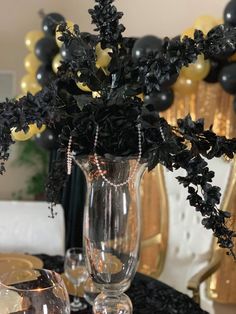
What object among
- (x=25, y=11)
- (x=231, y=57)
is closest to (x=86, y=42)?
(x=231, y=57)

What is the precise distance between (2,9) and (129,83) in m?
2.75

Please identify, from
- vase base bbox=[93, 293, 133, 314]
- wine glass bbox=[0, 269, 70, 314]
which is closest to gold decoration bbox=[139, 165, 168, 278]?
vase base bbox=[93, 293, 133, 314]

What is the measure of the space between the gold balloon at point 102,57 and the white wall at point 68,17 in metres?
2.09

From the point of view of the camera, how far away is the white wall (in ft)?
9.93

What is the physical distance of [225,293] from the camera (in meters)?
2.27

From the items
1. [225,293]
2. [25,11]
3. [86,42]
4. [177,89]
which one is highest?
[25,11]

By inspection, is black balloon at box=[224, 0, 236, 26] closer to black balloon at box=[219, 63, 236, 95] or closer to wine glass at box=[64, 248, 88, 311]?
black balloon at box=[219, 63, 236, 95]

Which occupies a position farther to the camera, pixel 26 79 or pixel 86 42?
pixel 26 79

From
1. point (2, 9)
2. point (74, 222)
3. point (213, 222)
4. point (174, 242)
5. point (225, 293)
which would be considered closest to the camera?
point (213, 222)

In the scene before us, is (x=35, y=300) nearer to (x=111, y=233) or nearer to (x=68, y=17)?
(x=111, y=233)

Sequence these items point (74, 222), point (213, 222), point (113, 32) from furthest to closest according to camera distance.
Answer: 1. point (74, 222)
2. point (113, 32)
3. point (213, 222)

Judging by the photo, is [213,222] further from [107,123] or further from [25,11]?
[25,11]

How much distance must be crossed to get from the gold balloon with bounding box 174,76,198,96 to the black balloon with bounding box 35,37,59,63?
715 millimetres

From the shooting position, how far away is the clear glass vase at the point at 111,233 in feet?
3.34
